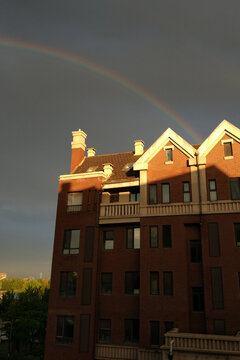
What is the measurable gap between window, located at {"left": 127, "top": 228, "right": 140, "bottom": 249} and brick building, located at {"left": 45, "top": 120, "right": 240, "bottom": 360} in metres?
0.10

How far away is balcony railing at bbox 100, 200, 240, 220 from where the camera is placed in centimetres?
2627

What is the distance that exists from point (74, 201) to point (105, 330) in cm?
1297

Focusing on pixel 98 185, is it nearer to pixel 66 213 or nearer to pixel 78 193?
pixel 78 193

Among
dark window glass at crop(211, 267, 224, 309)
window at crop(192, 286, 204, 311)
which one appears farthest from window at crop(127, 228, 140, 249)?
dark window glass at crop(211, 267, 224, 309)

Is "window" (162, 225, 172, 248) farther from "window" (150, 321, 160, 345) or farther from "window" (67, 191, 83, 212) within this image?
"window" (67, 191, 83, 212)

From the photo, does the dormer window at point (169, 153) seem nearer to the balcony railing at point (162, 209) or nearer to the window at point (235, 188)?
the balcony railing at point (162, 209)

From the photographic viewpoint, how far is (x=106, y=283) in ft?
95.9

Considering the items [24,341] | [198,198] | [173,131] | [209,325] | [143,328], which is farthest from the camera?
[24,341]

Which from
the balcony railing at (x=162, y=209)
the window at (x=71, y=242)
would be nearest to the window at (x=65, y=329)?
the window at (x=71, y=242)

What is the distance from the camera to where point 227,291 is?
24.0 m

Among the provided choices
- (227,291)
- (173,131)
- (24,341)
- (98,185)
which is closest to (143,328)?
(227,291)

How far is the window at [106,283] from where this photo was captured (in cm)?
2894

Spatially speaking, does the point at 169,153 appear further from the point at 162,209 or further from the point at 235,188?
the point at 235,188

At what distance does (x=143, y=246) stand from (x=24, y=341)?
37.7m
